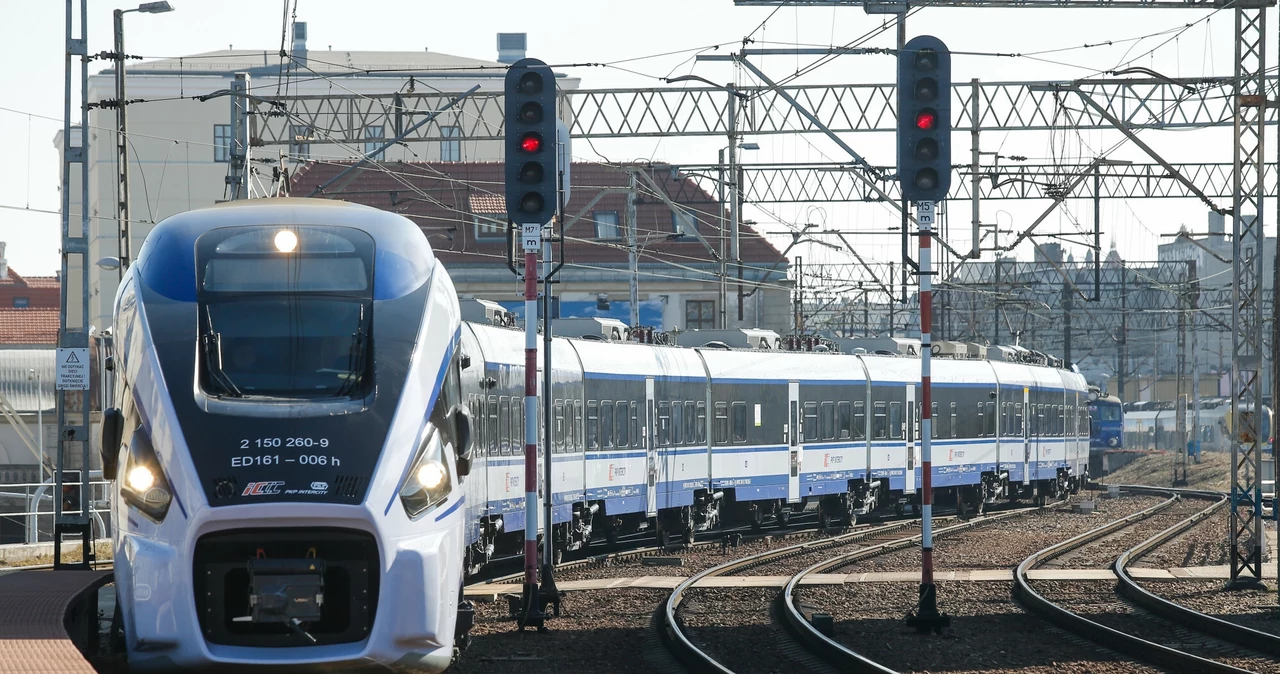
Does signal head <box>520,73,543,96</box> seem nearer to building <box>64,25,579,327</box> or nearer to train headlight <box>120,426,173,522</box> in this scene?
train headlight <box>120,426,173,522</box>

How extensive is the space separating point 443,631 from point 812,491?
21.5 metres

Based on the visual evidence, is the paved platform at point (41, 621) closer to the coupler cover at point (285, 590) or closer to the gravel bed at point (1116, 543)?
the coupler cover at point (285, 590)

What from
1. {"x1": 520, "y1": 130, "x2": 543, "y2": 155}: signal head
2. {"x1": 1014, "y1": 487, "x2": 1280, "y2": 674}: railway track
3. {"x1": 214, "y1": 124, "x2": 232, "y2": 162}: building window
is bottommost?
{"x1": 1014, "y1": 487, "x2": 1280, "y2": 674}: railway track

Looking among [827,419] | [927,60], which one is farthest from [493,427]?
[827,419]

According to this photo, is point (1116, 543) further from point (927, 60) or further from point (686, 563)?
point (927, 60)

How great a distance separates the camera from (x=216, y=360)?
11.2m

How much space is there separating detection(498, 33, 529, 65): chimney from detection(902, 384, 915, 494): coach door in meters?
46.4

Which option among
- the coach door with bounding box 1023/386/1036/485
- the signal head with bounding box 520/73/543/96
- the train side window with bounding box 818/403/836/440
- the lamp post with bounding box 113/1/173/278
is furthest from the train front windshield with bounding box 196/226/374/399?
the coach door with bounding box 1023/386/1036/485

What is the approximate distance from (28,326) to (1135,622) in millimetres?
68368

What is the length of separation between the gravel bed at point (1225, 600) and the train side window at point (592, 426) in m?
7.56

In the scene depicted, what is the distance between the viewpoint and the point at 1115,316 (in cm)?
9369

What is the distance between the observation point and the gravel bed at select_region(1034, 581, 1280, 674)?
1523 centimetres

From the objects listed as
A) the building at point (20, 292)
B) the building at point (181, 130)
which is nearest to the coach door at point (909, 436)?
the building at point (181, 130)

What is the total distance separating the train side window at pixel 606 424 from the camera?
2545 cm
